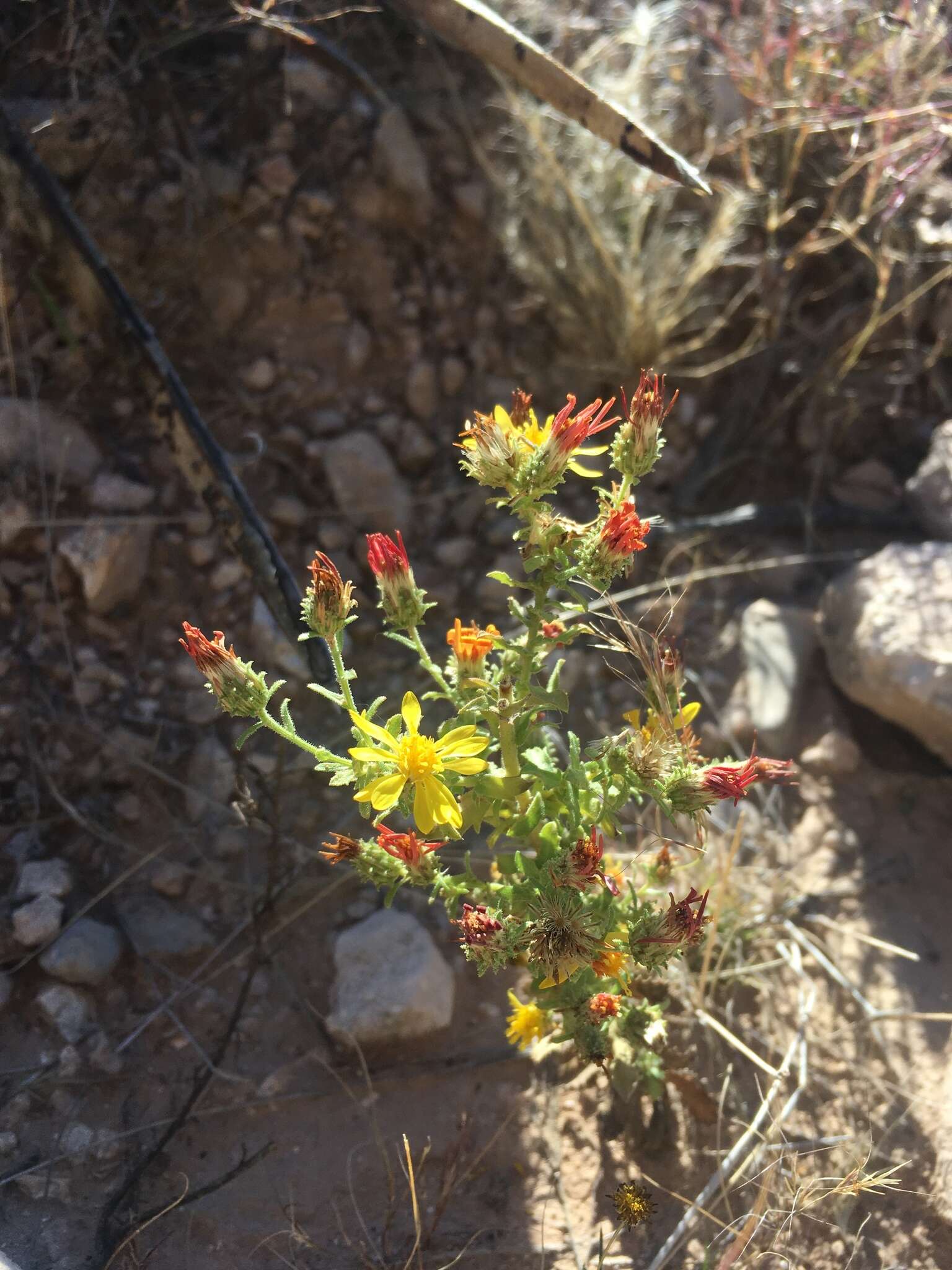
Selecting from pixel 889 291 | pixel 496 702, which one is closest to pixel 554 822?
pixel 496 702

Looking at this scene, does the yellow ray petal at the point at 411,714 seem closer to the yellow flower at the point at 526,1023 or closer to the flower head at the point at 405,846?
the flower head at the point at 405,846

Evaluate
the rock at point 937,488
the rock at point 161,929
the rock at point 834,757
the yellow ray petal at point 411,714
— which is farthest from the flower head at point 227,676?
the rock at point 937,488

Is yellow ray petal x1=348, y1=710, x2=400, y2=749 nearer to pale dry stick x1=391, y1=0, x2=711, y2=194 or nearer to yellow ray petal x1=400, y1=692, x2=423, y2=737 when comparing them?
yellow ray petal x1=400, y1=692, x2=423, y2=737

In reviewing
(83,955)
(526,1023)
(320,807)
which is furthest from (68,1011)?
(526,1023)

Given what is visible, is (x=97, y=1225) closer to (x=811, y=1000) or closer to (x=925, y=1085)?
(x=811, y=1000)

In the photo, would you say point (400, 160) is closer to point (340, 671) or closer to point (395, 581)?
point (395, 581)

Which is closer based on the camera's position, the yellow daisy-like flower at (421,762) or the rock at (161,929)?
the yellow daisy-like flower at (421,762)

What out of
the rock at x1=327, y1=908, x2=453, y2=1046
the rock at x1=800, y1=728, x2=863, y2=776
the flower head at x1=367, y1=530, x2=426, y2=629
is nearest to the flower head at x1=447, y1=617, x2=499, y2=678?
the flower head at x1=367, y1=530, x2=426, y2=629
